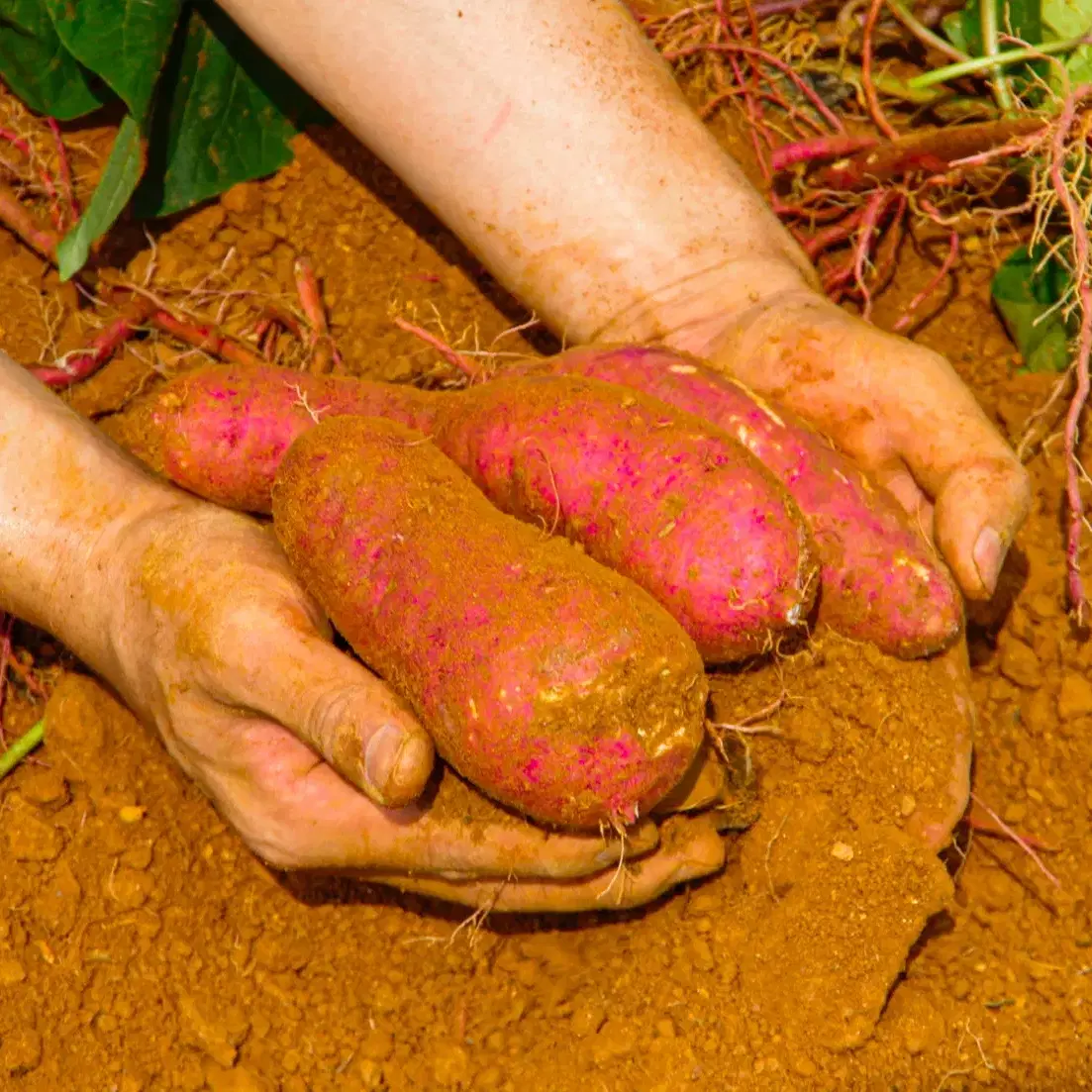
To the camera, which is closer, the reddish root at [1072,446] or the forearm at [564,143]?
the reddish root at [1072,446]

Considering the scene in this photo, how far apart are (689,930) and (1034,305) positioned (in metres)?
1.03

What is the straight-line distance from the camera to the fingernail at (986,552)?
4.44 feet

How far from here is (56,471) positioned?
5.22 ft

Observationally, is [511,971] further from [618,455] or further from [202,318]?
[202,318]

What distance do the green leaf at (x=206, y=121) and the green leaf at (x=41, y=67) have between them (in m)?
0.14

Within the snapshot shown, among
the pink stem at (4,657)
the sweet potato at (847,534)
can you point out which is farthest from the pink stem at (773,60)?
the pink stem at (4,657)

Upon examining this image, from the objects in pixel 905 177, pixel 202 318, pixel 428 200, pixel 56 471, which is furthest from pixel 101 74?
pixel 905 177

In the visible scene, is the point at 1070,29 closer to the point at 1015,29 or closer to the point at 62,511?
the point at 1015,29

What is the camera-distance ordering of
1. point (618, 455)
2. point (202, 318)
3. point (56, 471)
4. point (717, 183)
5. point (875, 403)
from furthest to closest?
point (202, 318) < point (717, 183) < point (56, 471) < point (875, 403) < point (618, 455)

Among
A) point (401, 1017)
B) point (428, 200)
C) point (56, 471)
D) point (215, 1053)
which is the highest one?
point (56, 471)

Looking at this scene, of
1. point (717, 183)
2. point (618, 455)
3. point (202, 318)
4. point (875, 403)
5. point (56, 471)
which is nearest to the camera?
point (618, 455)

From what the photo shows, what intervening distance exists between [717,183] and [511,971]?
3.50ft

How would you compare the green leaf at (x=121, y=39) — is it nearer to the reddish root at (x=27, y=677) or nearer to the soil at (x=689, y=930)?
the soil at (x=689, y=930)

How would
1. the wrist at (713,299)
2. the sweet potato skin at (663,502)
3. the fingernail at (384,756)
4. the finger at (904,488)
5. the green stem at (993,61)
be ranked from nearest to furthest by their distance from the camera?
the fingernail at (384,756) → the sweet potato skin at (663,502) → the finger at (904,488) → the wrist at (713,299) → the green stem at (993,61)
